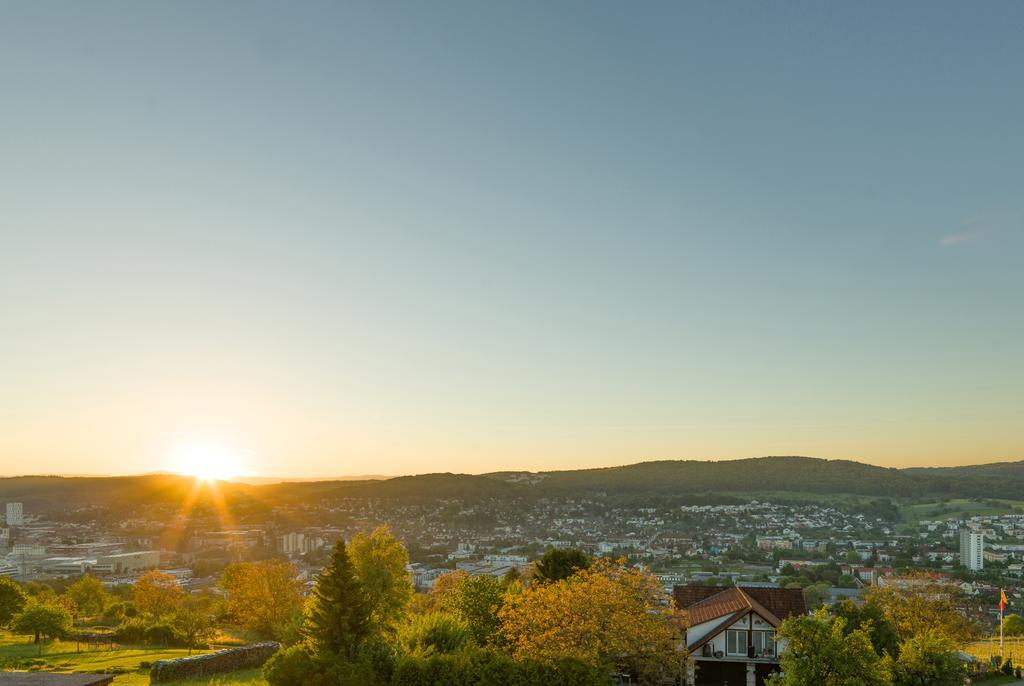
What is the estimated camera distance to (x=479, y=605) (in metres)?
45.9

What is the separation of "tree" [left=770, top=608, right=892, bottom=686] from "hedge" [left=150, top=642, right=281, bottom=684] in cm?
2857

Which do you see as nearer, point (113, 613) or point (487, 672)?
point (487, 672)

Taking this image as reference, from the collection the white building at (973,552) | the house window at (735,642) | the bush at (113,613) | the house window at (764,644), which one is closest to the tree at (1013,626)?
the house window at (764,644)

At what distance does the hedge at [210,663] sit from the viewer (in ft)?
113

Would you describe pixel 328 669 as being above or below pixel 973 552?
above

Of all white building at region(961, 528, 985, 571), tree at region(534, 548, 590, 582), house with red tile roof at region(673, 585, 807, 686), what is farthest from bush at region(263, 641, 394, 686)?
white building at region(961, 528, 985, 571)

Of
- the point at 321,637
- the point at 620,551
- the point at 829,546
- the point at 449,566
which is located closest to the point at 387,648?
the point at 321,637

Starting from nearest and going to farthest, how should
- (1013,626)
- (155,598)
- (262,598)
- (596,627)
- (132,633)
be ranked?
(596,627) → (132,633) → (262,598) → (155,598) → (1013,626)

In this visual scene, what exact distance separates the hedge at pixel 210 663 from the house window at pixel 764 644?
30.1m

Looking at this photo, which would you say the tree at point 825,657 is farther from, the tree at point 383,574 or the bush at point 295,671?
the tree at point 383,574

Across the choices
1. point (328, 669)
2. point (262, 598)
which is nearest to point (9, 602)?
point (262, 598)

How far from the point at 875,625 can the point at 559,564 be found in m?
20.7

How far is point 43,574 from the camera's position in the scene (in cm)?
15088

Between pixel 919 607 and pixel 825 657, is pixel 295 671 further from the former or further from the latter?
pixel 919 607
